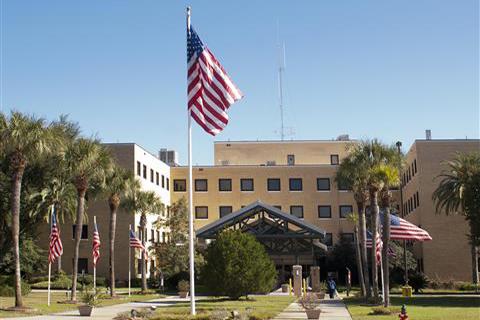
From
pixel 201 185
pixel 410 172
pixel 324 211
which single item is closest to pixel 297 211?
pixel 324 211

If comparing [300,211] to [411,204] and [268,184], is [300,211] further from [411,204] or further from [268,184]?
[411,204]

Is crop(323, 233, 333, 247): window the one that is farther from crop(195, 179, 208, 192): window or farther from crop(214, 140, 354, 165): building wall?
crop(195, 179, 208, 192): window

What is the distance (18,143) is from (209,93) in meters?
12.9

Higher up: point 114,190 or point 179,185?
point 179,185

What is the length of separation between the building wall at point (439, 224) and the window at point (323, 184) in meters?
12.7

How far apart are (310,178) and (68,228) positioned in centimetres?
2669

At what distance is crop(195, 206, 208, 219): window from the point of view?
75.1 m

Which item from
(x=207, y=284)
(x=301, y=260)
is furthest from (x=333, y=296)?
(x=301, y=260)

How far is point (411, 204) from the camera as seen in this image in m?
69.4

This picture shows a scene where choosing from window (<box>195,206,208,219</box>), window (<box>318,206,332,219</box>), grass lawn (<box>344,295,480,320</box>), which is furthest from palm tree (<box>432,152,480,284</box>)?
window (<box>195,206,208,219</box>)

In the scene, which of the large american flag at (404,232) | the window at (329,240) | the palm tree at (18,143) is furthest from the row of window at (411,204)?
the palm tree at (18,143)

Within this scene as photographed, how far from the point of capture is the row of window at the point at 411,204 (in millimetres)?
65294

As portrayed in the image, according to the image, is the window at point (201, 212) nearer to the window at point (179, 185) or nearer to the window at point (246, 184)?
the window at point (179, 185)

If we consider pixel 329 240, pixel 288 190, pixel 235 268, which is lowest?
pixel 235 268
